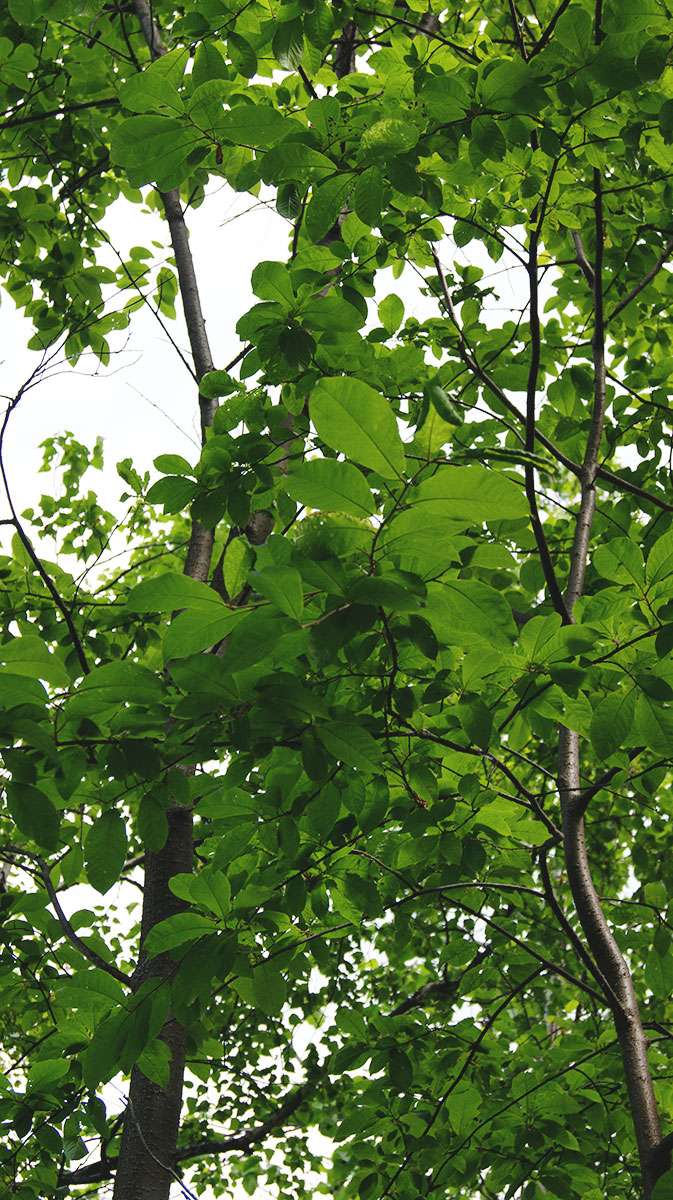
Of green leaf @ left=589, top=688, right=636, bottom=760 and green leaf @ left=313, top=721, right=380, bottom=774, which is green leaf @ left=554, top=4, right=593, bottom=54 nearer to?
green leaf @ left=589, top=688, right=636, bottom=760

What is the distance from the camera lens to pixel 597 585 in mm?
2775

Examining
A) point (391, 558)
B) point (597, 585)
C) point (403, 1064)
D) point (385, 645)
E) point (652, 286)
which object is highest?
point (652, 286)

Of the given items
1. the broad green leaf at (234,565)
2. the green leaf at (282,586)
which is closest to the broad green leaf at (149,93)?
the broad green leaf at (234,565)

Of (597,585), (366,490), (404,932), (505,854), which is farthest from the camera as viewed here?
(597,585)

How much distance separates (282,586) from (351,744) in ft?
0.93

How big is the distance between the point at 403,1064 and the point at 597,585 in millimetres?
1520

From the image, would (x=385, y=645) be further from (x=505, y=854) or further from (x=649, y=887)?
(x=649, y=887)

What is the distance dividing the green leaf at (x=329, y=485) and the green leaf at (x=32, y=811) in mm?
573

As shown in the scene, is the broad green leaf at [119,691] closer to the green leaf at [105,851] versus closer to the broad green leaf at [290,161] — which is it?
the green leaf at [105,851]

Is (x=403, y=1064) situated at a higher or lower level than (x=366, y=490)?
lower

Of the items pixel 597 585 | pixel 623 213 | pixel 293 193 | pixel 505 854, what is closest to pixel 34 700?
pixel 505 854

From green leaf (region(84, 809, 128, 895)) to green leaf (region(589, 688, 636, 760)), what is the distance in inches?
31.4

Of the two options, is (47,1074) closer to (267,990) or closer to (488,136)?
(267,990)

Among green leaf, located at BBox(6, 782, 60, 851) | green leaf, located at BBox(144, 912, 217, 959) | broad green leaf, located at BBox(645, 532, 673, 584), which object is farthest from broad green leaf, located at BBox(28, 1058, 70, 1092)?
broad green leaf, located at BBox(645, 532, 673, 584)
